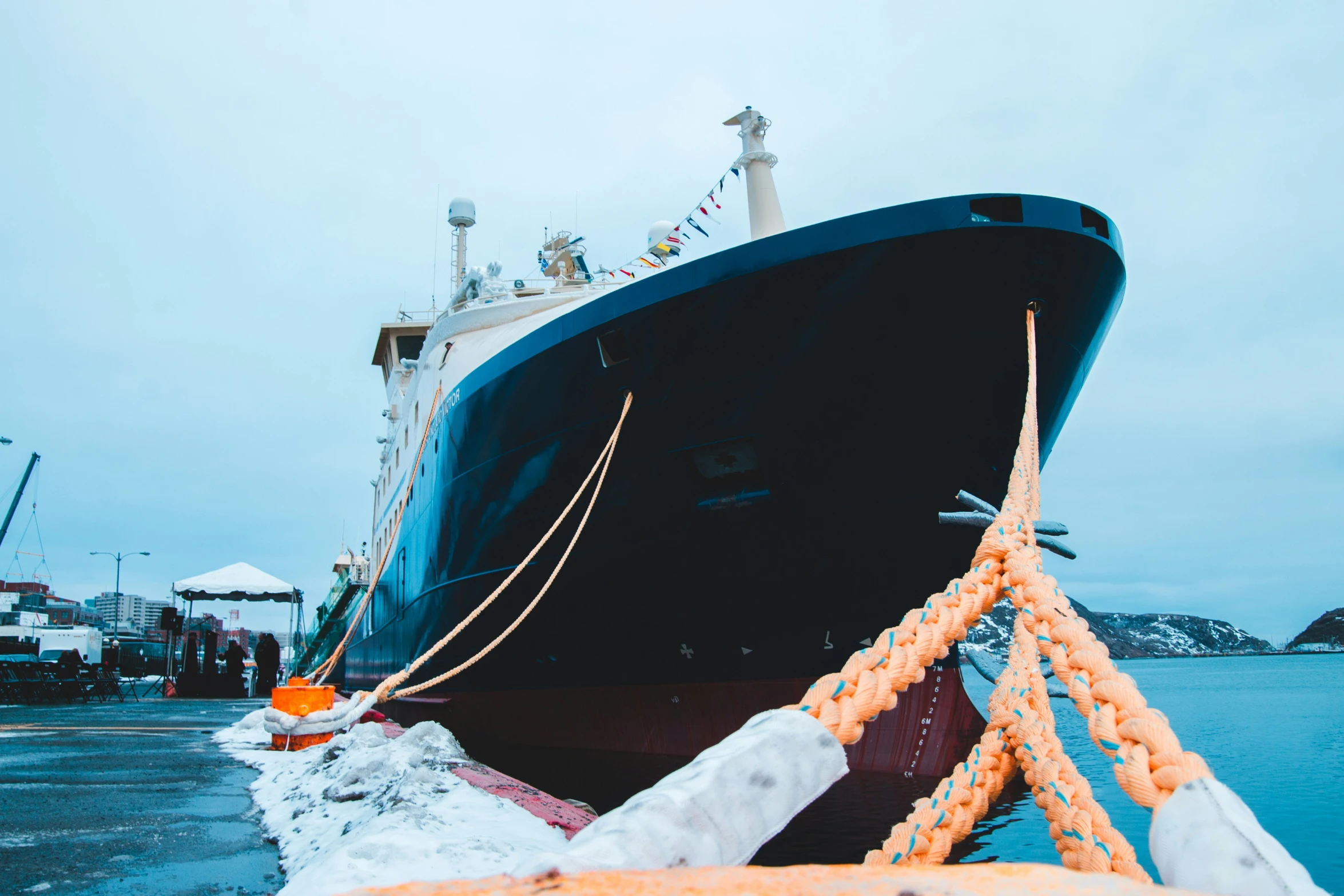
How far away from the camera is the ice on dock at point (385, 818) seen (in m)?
3.14

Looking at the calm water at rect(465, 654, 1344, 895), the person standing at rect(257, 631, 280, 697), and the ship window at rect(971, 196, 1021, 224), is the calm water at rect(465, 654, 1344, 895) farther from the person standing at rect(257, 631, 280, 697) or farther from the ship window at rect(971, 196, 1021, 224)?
the person standing at rect(257, 631, 280, 697)

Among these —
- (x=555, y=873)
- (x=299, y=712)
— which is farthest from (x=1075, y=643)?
(x=299, y=712)

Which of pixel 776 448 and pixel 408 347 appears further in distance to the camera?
pixel 408 347

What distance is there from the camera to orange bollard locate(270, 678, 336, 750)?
324 inches

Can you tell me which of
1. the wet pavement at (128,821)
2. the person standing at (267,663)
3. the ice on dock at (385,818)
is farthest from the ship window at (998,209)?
the person standing at (267,663)

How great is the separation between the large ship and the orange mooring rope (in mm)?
3548

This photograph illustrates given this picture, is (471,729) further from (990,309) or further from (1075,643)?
(1075,643)

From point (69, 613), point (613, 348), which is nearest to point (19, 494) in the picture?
point (613, 348)

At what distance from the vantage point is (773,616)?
719 centimetres

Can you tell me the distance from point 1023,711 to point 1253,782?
13107mm

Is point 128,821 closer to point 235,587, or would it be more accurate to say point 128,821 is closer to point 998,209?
point 998,209

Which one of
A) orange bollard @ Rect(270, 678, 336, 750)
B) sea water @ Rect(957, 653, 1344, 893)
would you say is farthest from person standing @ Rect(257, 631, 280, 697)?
sea water @ Rect(957, 653, 1344, 893)

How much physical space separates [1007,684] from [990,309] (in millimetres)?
4223

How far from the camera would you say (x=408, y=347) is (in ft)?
61.2
